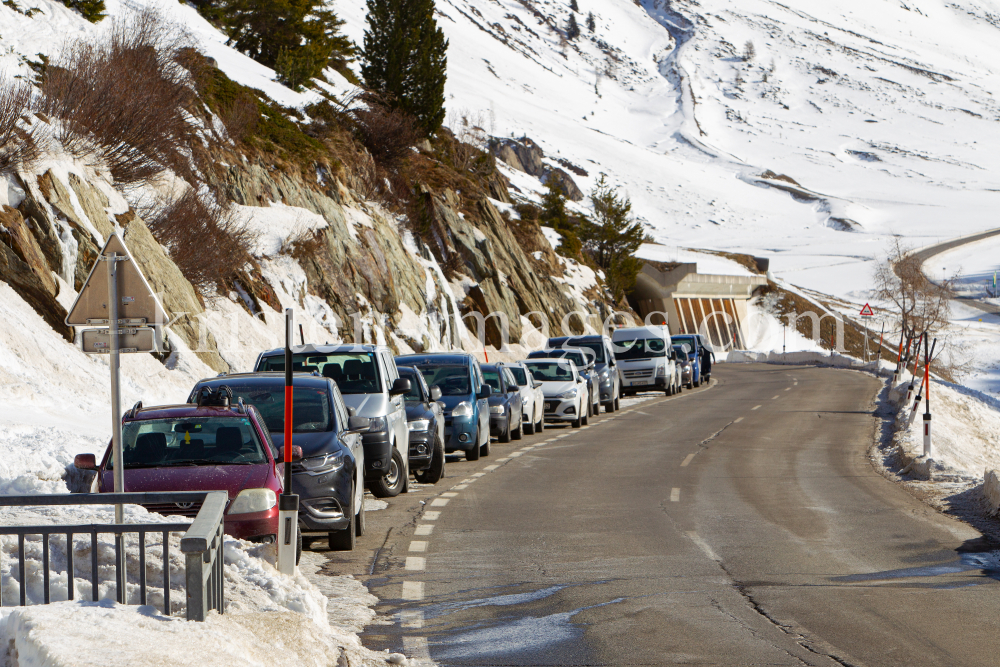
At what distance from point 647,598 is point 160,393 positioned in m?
15.5

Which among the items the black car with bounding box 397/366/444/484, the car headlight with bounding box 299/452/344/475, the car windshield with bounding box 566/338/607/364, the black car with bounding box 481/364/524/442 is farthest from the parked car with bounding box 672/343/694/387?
the car headlight with bounding box 299/452/344/475

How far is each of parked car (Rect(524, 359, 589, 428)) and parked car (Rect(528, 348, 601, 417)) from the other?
0.91 m

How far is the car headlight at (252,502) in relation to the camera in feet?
28.0

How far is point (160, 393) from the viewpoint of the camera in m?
21.8

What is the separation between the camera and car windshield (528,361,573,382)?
2856 cm

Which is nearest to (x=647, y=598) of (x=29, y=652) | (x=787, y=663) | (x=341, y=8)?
(x=787, y=663)

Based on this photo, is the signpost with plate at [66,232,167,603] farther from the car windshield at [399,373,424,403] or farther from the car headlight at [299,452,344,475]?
the car windshield at [399,373,424,403]

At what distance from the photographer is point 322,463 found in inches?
404

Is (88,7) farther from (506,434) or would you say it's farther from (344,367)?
(344,367)

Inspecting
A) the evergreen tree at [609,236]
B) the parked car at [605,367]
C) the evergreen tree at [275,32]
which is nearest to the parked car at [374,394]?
the parked car at [605,367]

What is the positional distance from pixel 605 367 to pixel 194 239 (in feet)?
38.7

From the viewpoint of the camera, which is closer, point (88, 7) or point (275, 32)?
point (88, 7)

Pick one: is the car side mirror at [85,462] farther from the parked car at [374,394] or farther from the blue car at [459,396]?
the blue car at [459,396]

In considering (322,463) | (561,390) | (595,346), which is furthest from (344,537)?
(595,346)
